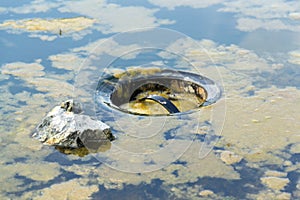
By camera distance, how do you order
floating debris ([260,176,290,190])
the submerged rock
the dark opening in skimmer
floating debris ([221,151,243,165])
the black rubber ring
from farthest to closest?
1. the dark opening in skimmer
2. the black rubber ring
3. the submerged rock
4. floating debris ([221,151,243,165])
5. floating debris ([260,176,290,190])

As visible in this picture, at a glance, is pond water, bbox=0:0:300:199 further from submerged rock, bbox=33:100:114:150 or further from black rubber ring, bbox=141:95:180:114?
black rubber ring, bbox=141:95:180:114

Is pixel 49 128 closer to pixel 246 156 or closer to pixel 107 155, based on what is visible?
pixel 107 155

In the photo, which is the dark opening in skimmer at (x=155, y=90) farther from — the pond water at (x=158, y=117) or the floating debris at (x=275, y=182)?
the floating debris at (x=275, y=182)

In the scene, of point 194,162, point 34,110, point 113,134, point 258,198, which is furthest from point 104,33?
point 258,198

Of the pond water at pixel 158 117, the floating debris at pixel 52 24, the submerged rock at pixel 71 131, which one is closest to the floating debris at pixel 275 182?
the pond water at pixel 158 117

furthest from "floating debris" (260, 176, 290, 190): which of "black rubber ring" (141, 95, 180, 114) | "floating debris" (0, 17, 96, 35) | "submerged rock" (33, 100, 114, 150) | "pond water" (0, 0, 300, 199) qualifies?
"floating debris" (0, 17, 96, 35)
